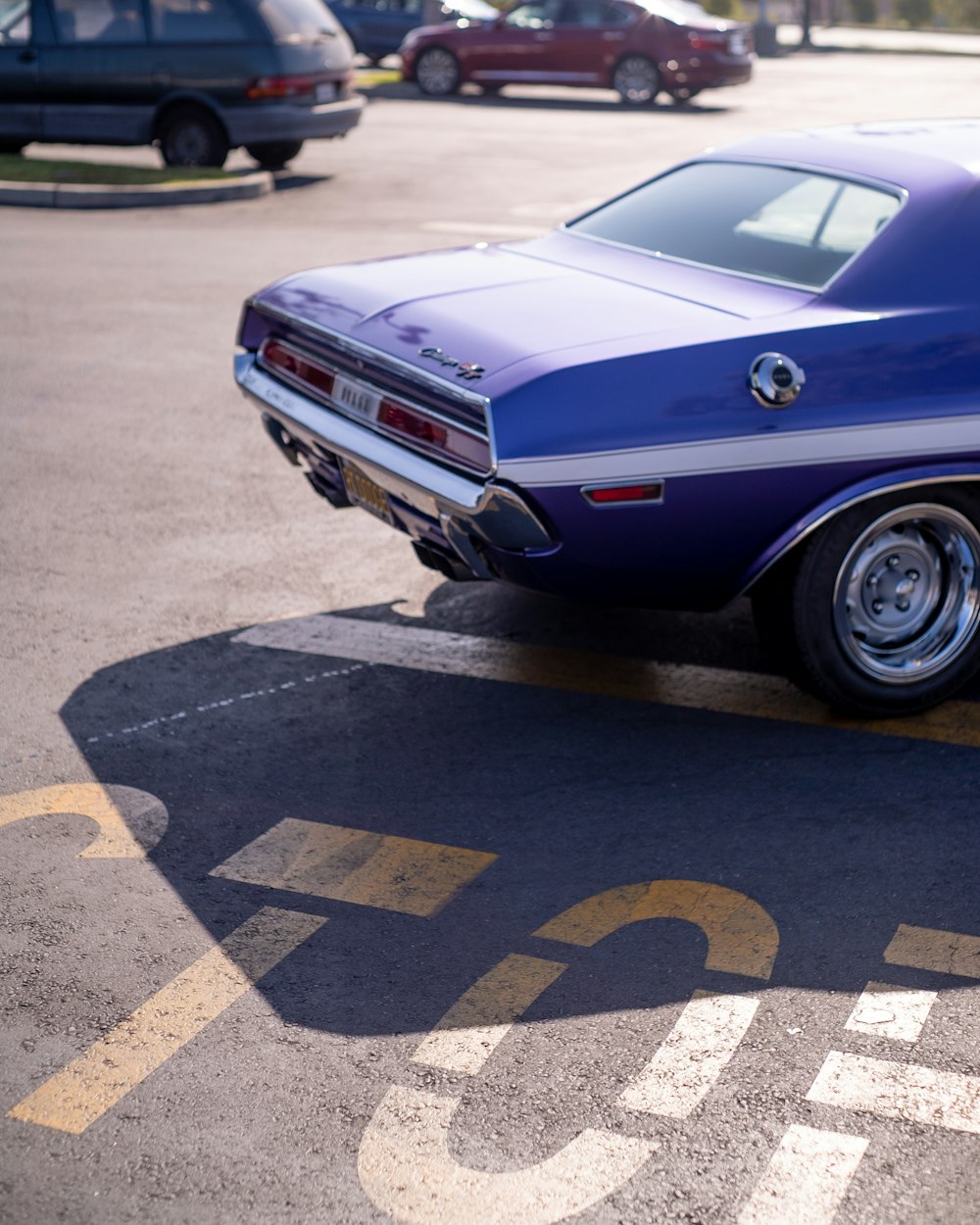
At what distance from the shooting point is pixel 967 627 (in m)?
4.84

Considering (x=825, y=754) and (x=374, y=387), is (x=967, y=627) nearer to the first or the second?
(x=825, y=754)

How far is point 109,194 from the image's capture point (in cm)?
1448

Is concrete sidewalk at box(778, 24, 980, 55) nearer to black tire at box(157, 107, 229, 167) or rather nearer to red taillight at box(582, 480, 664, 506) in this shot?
black tire at box(157, 107, 229, 167)

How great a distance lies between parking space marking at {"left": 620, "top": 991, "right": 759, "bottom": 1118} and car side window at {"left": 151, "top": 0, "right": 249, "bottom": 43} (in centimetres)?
1363

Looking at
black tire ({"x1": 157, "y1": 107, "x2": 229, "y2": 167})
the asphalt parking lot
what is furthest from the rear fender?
black tire ({"x1": 157, "y1": 107, "x2": 229, "y2": 167})

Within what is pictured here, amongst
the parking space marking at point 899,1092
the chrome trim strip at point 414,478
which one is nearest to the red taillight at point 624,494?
the chrome trim strip at point 414,478

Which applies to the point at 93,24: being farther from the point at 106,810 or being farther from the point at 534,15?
the point at 106,810

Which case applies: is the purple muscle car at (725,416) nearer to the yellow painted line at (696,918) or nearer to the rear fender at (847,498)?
the rear fender at (847,498)

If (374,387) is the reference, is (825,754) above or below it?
below

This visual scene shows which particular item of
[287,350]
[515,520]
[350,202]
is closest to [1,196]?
[350,202]

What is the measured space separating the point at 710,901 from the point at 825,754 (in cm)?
93

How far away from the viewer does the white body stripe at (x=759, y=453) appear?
13.8 feet

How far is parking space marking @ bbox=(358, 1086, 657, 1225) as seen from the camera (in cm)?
280

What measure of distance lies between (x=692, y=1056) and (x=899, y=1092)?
0.40 meters
